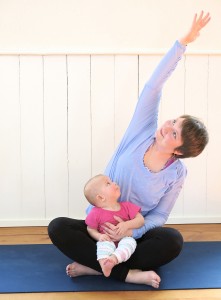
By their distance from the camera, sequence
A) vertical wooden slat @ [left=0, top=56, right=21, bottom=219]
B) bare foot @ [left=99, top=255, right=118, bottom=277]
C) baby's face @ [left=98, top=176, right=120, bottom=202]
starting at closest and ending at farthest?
bare foot @ [left=99, top=255, right=118, bottom=277] < baby's face @ [left=98, top=176, right=120, bottom=202] < vertical wooden slat @ [left=0, top=56, right=21, bottom=219]

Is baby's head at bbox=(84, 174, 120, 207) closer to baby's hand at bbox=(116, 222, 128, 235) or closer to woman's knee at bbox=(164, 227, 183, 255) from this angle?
baby's hand at bbox=(116, 222, 128, 235)

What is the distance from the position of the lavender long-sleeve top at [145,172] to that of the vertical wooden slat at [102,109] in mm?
487

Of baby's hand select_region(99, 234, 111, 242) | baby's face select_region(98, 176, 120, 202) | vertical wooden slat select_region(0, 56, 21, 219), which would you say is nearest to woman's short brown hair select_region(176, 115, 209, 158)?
baby's face select_region(98, 176, 120, 202)

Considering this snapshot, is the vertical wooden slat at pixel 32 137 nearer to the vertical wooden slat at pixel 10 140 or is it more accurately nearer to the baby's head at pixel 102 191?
the vertical wooden slat at pixel 10 140

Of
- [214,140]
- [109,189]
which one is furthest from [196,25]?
[214,140]

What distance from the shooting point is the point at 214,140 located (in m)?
2.34

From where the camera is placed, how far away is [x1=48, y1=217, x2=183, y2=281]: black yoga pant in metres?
1.62

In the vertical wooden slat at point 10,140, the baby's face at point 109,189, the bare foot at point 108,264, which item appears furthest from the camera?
the vertical wooden slat at point 10,140

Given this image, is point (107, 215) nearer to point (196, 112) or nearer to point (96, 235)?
point (96, 235)

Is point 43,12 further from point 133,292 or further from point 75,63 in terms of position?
point 133,292

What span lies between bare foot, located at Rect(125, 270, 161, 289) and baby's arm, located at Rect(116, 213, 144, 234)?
0.52 ft

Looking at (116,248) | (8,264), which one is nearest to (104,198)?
(116,248)

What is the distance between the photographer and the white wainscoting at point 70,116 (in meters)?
2.25

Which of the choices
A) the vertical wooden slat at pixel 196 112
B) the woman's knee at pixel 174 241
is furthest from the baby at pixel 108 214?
the vertical wooden slat at pixel 196 112
